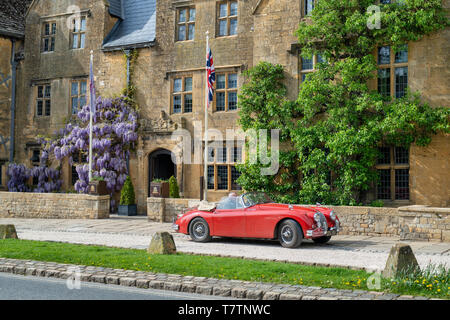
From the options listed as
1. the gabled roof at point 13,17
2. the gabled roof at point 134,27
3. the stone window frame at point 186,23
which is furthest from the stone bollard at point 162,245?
the gabled roof at point 13,17

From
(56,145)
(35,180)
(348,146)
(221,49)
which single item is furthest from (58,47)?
(348,146)

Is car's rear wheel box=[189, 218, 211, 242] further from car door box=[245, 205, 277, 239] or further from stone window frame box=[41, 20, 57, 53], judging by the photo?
stone window frame box=[41, 20, 57, 53]

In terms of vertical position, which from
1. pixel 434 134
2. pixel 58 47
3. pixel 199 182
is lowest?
pixel 199 182

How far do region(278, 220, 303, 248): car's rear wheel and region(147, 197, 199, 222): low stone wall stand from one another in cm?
592

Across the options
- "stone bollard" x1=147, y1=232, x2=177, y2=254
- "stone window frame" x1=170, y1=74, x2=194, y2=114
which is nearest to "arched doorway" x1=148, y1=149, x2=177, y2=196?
"stone window frame" x1=170, y1=74, x2=194, y2=114

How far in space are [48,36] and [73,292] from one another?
2083 centimetres

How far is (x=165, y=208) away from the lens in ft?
61.8

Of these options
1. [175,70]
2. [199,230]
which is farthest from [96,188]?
[199,230]

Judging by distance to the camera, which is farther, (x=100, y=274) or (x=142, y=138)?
(x=142, y=138)

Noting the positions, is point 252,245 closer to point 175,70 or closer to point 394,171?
point 394,171

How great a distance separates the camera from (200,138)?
71.3 ft

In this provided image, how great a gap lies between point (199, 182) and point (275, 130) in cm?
457

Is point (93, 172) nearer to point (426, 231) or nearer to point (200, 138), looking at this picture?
point (200, 138)

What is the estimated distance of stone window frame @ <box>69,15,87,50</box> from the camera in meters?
25.2
